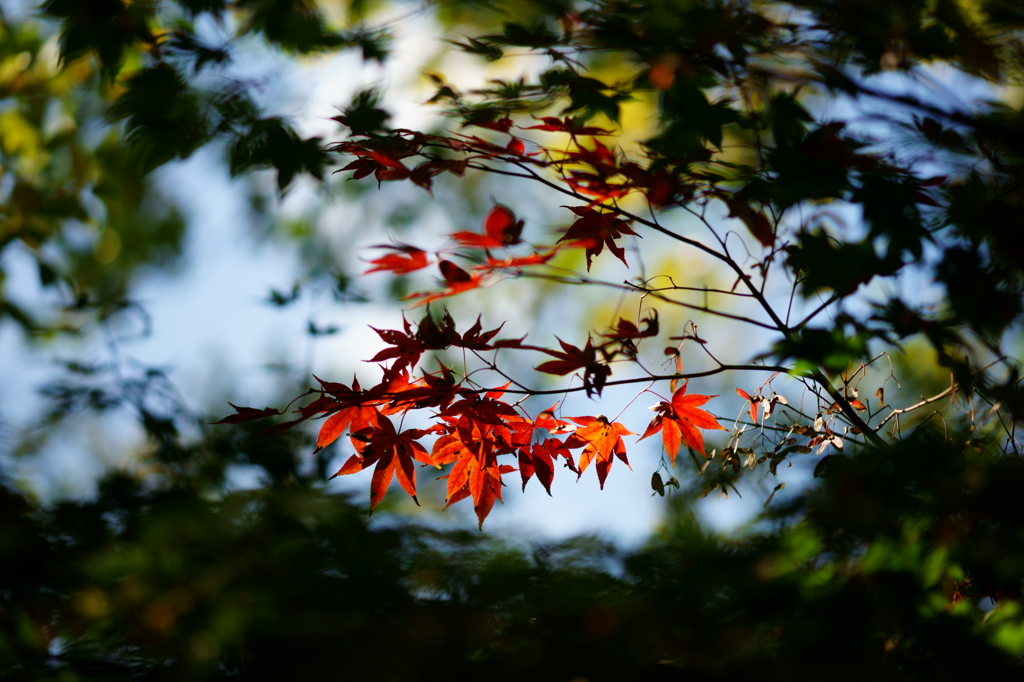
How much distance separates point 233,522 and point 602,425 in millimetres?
1006

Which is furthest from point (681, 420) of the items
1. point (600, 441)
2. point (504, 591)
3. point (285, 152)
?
point (285, 152)

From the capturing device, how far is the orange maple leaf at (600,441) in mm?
873

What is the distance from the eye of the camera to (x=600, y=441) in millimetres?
883

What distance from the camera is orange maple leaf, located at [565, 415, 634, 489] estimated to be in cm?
87

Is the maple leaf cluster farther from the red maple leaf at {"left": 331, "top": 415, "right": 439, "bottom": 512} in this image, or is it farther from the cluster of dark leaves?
the cluster of dark leaves

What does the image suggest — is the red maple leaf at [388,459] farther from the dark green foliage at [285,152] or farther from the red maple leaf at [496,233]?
the dark green foliage at [285,152]

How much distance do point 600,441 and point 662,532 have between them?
361 millimetres

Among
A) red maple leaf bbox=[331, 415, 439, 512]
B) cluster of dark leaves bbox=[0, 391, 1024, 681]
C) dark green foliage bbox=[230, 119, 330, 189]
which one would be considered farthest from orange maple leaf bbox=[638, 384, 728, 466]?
dark green foliage bbox=[230, 119, 330, 189]

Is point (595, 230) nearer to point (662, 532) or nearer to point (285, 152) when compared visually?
point (662, 532)

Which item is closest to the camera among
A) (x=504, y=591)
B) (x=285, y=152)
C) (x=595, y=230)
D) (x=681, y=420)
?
(x=595, y=230)

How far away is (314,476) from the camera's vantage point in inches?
61.7

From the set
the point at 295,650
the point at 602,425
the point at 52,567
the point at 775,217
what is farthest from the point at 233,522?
the point at 775,217

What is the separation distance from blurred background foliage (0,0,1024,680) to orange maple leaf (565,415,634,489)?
0.71 ft

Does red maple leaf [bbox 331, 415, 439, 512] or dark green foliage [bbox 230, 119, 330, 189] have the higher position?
dark green foliage [bbox 230, 119, 330, 189]
